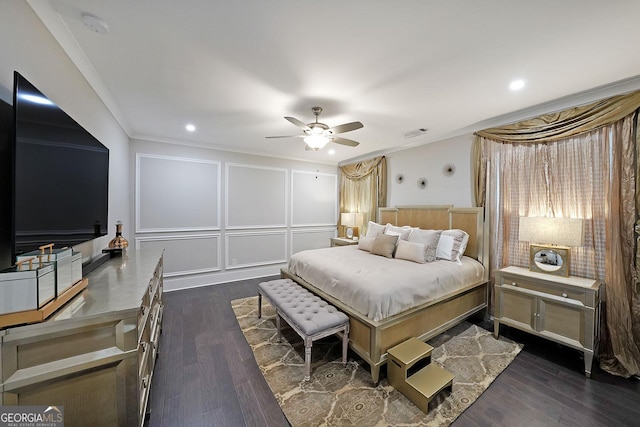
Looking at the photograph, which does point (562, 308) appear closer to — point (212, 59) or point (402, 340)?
point (402, 340)

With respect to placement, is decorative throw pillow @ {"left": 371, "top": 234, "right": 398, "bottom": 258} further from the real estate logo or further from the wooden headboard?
the real estate logo

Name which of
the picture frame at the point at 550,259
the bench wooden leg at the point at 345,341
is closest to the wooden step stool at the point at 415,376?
the bench wooden leg at the point at 345,341

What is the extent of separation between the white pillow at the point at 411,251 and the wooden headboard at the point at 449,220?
33.8 inches

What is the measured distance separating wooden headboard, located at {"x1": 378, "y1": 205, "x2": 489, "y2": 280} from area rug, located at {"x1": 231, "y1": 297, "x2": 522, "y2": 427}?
1.02m

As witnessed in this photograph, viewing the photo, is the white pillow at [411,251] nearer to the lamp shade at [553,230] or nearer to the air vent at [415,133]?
the lamp shade at [553,230]

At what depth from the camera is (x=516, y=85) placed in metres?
2.19

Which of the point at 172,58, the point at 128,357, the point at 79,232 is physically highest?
the point at 172,58

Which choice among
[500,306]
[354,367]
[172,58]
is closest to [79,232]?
[172,58]

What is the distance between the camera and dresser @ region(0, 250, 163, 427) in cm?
95

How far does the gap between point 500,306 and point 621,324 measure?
87 centimetres

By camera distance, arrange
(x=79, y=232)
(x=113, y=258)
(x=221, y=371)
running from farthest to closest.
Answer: (x=113, y=258) < (x=221, y=371) < (x=79, y=232)

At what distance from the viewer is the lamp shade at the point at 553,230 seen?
2.22 m

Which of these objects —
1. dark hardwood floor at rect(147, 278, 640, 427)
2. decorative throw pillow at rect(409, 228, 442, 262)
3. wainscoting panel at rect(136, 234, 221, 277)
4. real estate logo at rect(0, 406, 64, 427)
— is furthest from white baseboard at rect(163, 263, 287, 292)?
real estate logo at rect(0, 406, 64, 427)

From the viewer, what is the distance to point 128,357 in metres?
1.17
